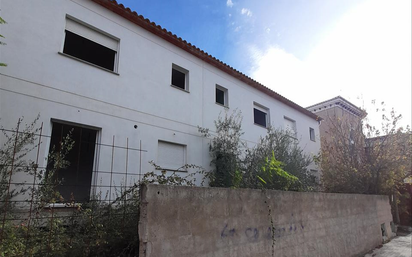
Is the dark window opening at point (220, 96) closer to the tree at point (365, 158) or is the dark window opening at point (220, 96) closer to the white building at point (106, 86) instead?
the white building at point (106, 86)

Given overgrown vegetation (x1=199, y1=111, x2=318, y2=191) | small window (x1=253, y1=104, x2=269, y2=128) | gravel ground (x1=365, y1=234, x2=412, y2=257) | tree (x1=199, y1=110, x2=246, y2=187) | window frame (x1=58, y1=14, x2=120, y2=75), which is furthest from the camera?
small window (x1=253, y1=104, x2=269, y2=128)

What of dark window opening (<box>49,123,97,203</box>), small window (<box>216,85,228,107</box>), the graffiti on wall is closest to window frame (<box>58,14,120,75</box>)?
dark window opening (<box>49,123,97,203</box>)

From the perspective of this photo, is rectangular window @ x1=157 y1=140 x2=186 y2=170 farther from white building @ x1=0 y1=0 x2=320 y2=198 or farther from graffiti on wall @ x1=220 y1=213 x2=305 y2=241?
graffiti on wall @ x1=220 y1=213 x2=305 y2=241

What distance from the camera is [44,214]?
3.49m

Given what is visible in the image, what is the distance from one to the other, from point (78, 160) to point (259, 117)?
27.1 ft

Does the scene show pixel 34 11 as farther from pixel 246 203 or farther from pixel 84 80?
pixel 246 203

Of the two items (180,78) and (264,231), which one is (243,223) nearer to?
(264,231)

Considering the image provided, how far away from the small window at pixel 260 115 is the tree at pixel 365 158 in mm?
3130

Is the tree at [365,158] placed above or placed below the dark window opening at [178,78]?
below

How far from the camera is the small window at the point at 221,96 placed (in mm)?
10391

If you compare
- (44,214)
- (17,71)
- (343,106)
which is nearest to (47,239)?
(44,214)

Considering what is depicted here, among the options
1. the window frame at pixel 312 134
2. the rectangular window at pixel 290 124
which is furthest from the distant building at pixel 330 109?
the rectangular window at pixel 290 124

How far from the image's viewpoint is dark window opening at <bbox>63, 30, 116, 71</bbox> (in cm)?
677

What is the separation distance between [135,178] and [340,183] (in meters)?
9.07
